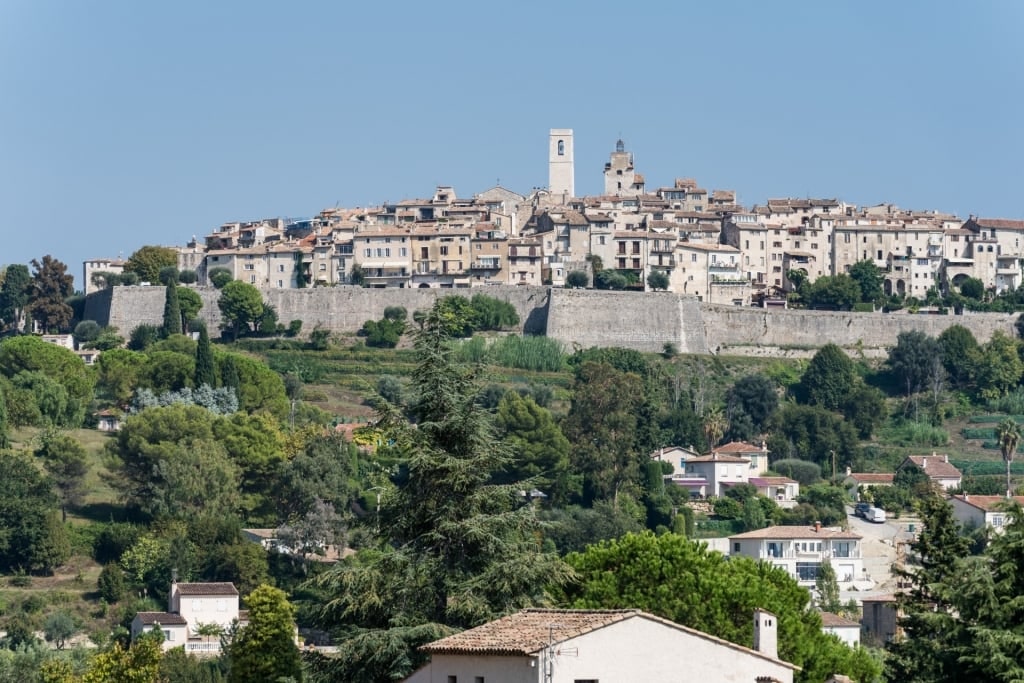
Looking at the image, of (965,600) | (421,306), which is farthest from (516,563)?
(421,306)

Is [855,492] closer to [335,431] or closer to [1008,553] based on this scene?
[335,431]

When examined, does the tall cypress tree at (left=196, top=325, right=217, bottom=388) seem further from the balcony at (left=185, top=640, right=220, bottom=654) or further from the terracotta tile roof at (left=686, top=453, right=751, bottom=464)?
the balcony at (left=185, top=640, right=220, bottom=654)

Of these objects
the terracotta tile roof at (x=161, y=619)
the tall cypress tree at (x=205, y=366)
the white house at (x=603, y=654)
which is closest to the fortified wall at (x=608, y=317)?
the tall cypress tree at (x=205, y=366)

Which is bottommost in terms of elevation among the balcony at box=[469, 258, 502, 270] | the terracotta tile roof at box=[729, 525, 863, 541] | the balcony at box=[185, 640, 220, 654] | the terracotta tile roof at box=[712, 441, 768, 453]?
the balcony at box=[185, 640, 220, 654]

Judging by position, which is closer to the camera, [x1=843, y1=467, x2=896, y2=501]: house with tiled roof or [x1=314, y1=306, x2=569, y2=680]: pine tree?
[x1=314, y1=306, x2=569, y2=680]: pine tree

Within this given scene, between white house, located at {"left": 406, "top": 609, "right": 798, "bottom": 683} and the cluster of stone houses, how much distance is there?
8217cm

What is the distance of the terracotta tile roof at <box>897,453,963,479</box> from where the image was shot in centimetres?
9225

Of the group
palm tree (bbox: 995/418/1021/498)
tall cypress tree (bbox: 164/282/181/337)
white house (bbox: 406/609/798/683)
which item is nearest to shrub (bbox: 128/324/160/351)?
tall cypress tree (bbox: 164/282/181/337)

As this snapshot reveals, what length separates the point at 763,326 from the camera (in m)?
108

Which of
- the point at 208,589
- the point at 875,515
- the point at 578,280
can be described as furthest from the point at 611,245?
the point at 208,589

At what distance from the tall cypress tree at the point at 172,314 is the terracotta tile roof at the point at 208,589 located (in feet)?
102

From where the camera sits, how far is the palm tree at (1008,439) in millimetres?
94900

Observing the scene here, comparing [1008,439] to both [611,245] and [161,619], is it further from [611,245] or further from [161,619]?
[161,619]

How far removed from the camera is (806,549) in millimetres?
80312
